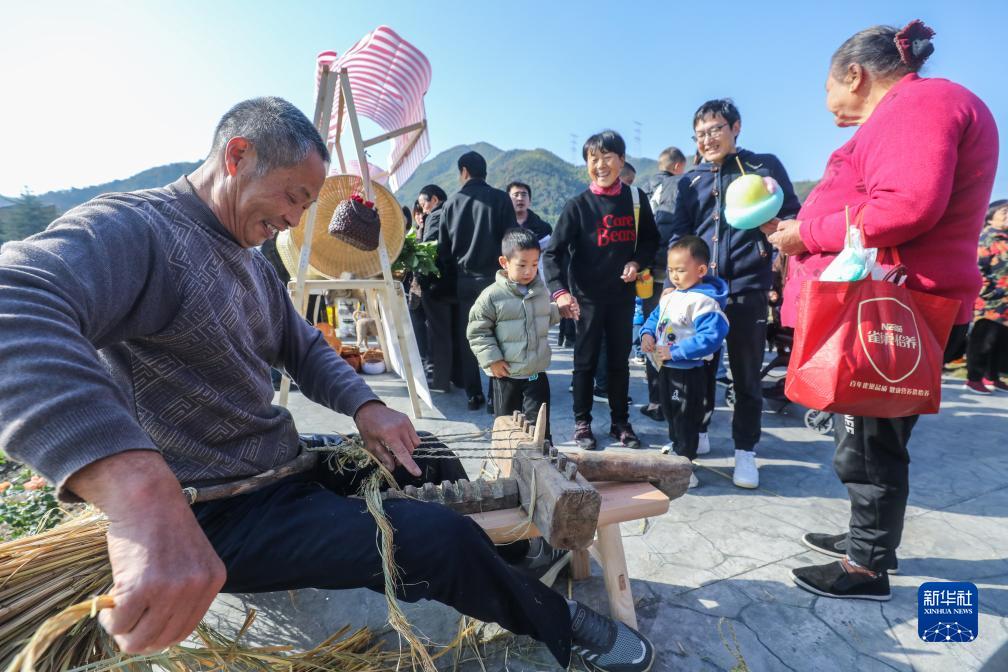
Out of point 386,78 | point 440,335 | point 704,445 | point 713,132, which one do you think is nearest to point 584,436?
point 704,445

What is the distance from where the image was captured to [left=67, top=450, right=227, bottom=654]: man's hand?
0.78 meters

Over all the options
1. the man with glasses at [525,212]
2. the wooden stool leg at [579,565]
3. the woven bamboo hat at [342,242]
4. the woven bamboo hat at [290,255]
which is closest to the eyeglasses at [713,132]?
the woven bamboo hat at [342,242]

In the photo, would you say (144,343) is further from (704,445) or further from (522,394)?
(704,445)

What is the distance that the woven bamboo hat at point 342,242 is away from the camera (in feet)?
12.3

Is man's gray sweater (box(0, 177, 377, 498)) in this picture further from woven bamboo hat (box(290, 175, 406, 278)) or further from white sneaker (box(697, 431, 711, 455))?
white sneaker (box(697, 431, 711, 455))

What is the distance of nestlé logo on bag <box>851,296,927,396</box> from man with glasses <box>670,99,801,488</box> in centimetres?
130

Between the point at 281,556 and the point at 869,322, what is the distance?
1896 millimetres

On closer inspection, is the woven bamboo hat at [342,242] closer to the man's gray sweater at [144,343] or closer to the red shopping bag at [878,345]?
the man's gray sweater at [144,343]

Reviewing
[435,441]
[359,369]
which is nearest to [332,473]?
[435,441]

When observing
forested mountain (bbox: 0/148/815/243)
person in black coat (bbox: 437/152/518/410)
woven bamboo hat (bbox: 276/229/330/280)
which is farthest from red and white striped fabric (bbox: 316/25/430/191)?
forested mountain (bbox: 0/148/815/243)

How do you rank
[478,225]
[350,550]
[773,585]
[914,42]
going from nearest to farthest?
[350,550]
[914,42]
[773,585]
[478,225]

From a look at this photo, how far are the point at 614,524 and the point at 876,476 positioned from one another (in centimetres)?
101

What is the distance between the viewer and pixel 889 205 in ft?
5.28

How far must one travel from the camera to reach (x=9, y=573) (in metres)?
1.09
